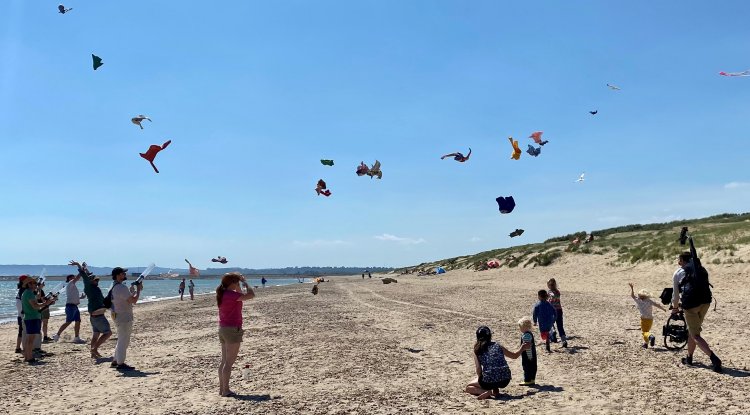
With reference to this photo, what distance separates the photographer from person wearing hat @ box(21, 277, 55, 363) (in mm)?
13266

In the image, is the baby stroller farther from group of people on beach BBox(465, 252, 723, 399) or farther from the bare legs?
the bare legs

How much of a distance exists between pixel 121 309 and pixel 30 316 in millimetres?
3585

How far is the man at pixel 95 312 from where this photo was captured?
1323 cm

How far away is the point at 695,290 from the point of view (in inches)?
381

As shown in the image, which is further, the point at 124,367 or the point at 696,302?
the point at 124,367

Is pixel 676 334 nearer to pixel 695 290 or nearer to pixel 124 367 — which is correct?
pixel 695 290

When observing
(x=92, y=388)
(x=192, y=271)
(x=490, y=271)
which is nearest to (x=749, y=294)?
(x=192, y=271)

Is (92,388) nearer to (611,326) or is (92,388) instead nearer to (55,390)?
(55,390)

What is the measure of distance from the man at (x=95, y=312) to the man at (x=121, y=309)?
160 cm

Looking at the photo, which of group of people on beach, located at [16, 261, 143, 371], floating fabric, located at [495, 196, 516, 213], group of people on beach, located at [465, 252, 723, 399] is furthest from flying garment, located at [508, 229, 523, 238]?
group of people on beach, located at [16, 261, 143, 371]

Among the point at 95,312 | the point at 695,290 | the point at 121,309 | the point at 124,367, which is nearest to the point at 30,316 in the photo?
the point at 95,312

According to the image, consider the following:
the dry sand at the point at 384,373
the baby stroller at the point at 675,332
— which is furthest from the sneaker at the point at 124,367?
the baby stroller at the point at 675,332

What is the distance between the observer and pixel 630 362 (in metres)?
10.7

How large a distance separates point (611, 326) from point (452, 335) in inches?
193
